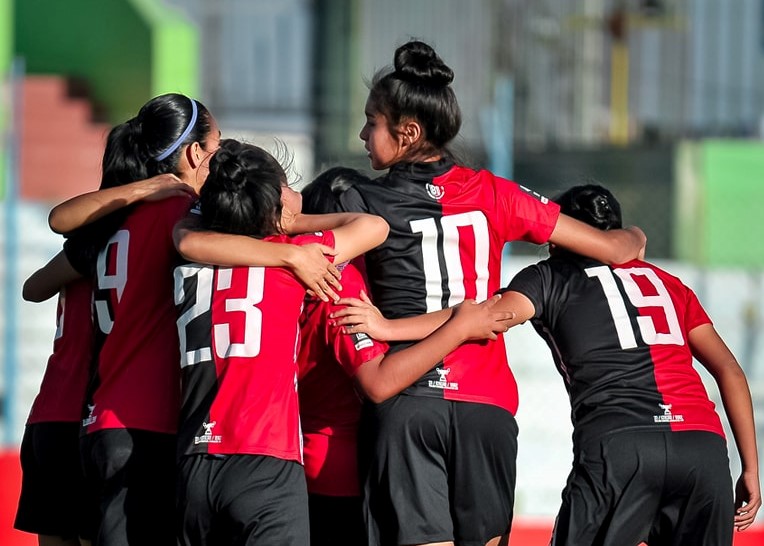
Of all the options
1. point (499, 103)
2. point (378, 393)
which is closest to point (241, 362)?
→ point (378, 393)

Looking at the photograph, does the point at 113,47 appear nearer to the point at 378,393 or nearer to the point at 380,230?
the point at 380,230

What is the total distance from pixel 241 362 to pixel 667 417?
4.14ft

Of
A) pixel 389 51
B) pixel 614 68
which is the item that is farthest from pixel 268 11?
pixel 614 68

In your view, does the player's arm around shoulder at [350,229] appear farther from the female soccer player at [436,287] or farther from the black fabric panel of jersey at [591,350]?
the black fabric panel of jersey at [591,350]

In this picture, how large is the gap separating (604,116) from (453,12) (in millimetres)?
2324

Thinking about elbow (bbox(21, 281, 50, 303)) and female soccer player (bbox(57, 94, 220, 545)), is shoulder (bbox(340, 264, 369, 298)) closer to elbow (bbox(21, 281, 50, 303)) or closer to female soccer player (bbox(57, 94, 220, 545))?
female soccer player (bbox(57, 94, 220, 545))

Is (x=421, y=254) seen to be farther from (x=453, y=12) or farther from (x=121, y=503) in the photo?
(x=453, y=12)

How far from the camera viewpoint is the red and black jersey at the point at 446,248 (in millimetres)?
3045

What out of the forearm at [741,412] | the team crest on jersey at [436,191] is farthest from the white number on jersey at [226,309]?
the forearm at [741,412]

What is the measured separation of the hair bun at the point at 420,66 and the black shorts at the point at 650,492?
112 cm

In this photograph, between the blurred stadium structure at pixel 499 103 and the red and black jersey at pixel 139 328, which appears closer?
the red and black jersey at pixel 139 328

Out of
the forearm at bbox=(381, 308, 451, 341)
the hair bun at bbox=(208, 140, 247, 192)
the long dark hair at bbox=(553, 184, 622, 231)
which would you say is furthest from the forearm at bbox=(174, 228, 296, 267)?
the long dark hair at bbox=(553, 184, 622, 231)

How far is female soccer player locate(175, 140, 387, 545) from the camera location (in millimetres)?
2725

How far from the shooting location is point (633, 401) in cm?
327
